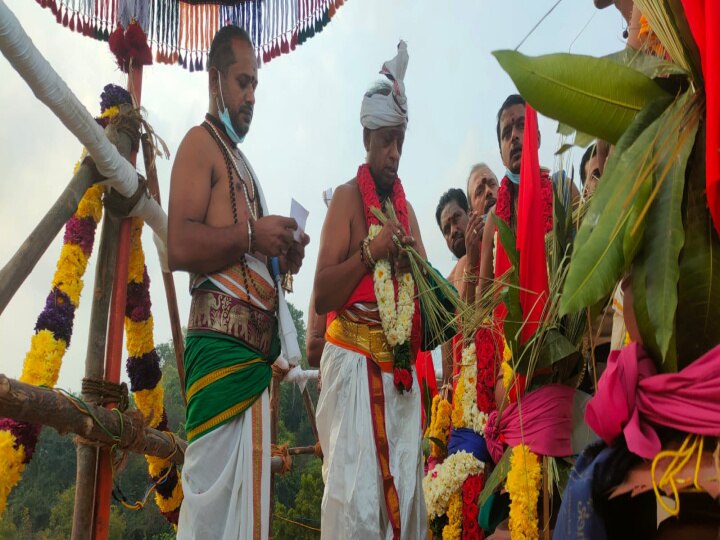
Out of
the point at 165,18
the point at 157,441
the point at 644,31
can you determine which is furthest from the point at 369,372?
the point at 165,18

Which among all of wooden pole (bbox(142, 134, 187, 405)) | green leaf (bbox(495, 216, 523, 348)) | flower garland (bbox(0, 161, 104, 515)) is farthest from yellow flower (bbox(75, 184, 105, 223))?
green leaf (bbox(495, 216, 523, 348))

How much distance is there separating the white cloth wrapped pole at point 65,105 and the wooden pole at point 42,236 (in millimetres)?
120

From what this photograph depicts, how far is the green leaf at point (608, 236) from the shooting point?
1.65 meters

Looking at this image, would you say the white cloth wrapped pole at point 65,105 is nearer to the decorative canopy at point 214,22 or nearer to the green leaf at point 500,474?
the decorative canopy at point 214,22

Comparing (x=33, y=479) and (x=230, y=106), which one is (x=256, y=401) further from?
(x=33, y=479)

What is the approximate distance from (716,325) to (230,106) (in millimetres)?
2605

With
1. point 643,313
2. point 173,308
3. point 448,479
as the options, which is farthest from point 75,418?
point 643,313

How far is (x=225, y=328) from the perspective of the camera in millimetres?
3229

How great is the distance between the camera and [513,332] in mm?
2697

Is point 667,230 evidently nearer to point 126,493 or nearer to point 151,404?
point 151,404

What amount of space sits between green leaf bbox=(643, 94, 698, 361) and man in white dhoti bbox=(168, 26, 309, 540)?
1.88m

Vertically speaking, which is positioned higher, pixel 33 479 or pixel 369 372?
pixel 33 479

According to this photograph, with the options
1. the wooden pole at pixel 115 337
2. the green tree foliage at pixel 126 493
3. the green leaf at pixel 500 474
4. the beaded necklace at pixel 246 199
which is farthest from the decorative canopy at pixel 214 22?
the green tree foliage at pixel 126 493

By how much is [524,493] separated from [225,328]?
134 cm
